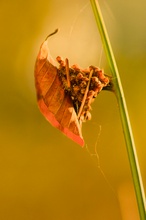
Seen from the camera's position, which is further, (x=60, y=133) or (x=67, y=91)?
(x=60, y=133)

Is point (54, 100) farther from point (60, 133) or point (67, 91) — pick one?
point (60, 133)

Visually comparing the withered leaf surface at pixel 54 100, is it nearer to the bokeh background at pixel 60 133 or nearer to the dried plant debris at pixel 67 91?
the dried plant debris at pixel 67 91

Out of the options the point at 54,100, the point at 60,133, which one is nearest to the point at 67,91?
the point at 54,100

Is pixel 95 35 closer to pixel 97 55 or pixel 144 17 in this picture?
pixel 97 55

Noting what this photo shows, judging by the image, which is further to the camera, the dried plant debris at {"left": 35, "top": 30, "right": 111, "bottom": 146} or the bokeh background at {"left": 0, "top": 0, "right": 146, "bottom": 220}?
the bokeh background at {"left": 0, "top": 0, "right": 146, "bottom": 220}

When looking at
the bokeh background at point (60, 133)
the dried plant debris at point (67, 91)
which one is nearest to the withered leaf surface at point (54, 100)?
the dried plant debris at point (67, 91)

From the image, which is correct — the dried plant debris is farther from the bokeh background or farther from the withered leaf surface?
the bokeh background

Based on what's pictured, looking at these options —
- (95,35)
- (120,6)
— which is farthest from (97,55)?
(120,6)

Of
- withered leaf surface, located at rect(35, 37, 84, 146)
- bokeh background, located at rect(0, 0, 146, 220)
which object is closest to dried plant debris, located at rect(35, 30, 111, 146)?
withered leaf surface, located at rect(35, 37, 84, 146)
